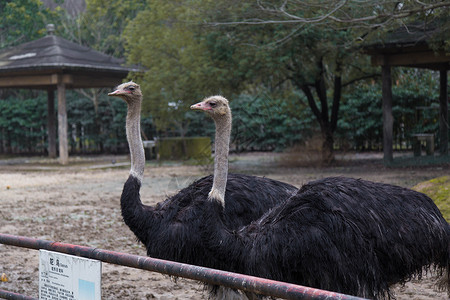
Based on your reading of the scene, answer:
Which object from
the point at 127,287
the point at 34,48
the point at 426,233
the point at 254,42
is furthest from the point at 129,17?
the point at 426,233

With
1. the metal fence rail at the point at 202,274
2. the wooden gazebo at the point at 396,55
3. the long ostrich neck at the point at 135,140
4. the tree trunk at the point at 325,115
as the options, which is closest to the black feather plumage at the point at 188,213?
the long ostrich neck at the point at 135,140

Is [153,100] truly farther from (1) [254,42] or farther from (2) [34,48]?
(2) [34,48]

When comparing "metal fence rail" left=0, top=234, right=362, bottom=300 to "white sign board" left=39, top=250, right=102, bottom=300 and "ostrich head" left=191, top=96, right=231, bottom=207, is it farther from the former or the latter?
"ostrich head" left=191, top=96, right=231, bottom=207

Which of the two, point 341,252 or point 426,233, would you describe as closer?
point 341,252

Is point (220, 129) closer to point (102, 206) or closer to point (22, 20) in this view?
point (102, 206)

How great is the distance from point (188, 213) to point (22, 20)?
2376cm

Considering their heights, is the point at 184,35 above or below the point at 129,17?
below

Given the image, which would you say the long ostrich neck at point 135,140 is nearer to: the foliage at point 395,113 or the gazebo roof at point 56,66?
the gazebo roof at point 56,66

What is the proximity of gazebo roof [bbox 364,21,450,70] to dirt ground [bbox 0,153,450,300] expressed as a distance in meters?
2.22

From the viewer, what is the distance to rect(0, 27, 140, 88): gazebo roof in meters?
16.3

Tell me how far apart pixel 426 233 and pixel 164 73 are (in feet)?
35.5

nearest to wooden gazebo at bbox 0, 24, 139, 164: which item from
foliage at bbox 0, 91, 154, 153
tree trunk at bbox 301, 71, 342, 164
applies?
foliage at bbox 0, 91, 154, 153

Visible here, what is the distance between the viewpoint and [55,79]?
16.8 metres

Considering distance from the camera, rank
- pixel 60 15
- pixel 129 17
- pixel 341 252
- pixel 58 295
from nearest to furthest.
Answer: pixel 58 295
pixel 341 252
pixel 129 17
pixel 60 15
